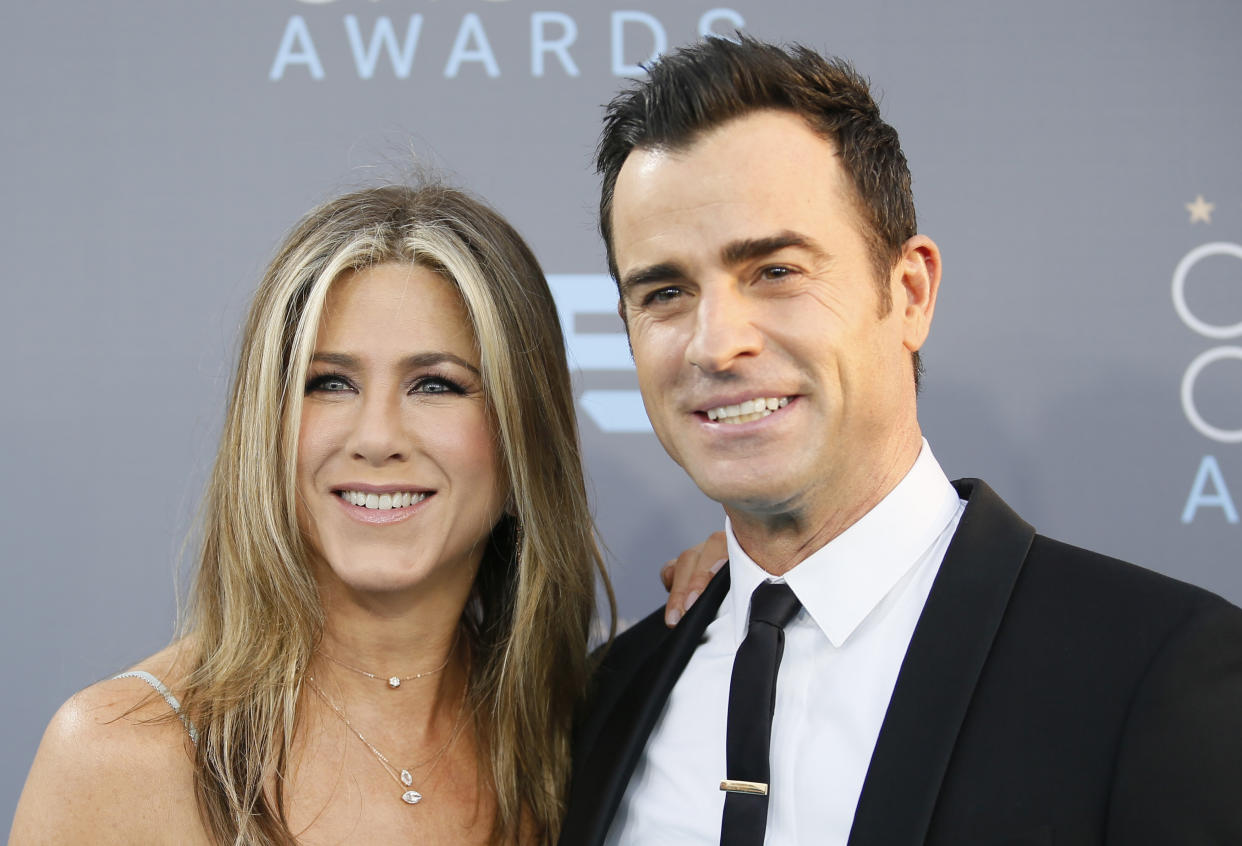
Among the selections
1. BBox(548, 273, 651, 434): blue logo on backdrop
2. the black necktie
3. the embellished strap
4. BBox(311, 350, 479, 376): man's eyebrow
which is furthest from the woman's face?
BBox(548, 273, 651, 434): blue logo on backdrop

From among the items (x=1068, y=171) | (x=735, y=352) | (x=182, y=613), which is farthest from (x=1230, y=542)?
(x=182, y=613)

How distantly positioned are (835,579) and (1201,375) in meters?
1.35

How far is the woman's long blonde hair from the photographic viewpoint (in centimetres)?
185

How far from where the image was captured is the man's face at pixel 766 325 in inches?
62.7

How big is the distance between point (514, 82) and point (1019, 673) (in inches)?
72.1

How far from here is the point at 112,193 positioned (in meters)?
2.68

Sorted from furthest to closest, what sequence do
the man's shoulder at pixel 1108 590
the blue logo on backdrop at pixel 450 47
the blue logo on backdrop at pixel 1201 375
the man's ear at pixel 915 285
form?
the blue logo on backdrop at pixel 450 47
the blue logo on backdrop at pixel 1201 375
the man's ear at pixel 915 285
the man's shoulder at pixel 1108 590

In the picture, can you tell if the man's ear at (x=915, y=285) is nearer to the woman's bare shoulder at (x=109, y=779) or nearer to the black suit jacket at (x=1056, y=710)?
the black suit jacket at (x=1056, y=710)

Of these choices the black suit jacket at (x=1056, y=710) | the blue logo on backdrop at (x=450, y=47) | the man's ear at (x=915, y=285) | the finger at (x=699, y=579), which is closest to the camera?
the black suit jacket at (x=1056, y=710)

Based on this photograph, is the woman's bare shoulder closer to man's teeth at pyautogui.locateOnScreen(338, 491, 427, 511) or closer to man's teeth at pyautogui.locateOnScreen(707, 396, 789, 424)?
man's teeth at pyautogui.locateOnScreen(338, 491, 427, 511)

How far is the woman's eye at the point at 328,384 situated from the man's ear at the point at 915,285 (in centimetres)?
92

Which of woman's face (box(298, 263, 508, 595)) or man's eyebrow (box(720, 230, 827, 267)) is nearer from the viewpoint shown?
man's eyebrow (box(720, 230, 827, 267))

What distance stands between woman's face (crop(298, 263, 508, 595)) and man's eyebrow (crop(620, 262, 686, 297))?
40cm

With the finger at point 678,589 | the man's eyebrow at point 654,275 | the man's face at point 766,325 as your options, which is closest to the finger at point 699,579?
the finger at point 678,589
